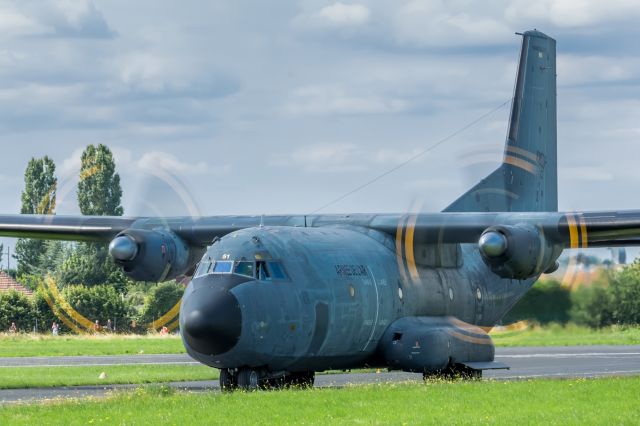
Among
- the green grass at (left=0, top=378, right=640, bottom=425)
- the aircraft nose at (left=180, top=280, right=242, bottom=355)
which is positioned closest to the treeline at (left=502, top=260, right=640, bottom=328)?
the green grass at (left=0, top=378, right=640, bottom=425)

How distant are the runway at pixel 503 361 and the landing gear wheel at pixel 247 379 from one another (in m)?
4.10

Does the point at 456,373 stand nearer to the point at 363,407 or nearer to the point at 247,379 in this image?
the point at 247,379

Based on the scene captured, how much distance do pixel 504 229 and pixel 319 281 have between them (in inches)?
169

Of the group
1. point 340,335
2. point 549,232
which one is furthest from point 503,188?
point 340,335

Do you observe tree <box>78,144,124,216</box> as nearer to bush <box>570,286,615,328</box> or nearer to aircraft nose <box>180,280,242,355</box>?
bush <box>570,286,615,328</box>

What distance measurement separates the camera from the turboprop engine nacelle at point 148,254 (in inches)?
1137

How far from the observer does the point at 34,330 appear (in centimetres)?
6078

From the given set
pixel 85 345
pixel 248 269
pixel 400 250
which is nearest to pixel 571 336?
pixel 400 250

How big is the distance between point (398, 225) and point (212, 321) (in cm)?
744

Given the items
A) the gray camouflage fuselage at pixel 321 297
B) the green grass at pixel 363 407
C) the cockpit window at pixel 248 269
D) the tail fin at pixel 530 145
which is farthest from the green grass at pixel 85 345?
the green grass at pixel 363 407

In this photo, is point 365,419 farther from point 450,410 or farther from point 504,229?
point 504,229

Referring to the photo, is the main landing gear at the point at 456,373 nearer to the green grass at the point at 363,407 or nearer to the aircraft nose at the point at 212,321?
the green grass at the point at 363,407

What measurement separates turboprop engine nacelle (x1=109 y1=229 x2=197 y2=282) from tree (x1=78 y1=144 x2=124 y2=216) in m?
49.6

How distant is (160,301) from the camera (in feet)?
201
